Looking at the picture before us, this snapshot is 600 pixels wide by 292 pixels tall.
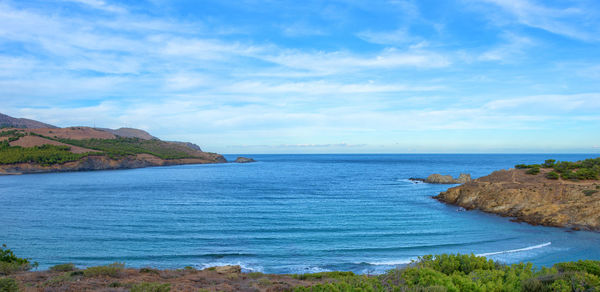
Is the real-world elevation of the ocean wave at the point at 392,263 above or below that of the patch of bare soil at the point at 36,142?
below

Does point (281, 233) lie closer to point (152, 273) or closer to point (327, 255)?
point (327, 255)

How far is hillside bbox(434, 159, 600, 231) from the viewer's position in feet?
105

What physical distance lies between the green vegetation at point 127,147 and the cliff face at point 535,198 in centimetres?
12727

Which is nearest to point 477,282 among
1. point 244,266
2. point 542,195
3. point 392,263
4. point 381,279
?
point 381,279

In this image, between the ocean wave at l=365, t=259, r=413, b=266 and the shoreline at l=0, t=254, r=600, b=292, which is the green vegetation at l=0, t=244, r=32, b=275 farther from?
the ocean wave at l=365, t=259, r=413, b=266

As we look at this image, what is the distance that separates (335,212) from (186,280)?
1001 inches

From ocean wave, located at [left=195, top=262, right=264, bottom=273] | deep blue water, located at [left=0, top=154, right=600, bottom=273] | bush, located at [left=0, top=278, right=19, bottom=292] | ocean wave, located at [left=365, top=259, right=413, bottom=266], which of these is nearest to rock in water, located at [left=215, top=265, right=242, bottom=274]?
ocean wave, located at [left=195, top=262, right=264, bottom=273]

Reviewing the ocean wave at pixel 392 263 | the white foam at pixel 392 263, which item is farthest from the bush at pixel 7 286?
the white foam at pixel 392 263

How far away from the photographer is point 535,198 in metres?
37.0

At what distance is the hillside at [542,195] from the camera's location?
32.0 m

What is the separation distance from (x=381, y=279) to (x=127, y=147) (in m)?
172

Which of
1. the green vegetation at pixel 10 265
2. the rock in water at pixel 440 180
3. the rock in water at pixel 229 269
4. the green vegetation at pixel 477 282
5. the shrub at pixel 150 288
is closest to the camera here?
the green vegetation at pixel 477 282

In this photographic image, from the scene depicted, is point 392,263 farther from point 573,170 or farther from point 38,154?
point 38,154

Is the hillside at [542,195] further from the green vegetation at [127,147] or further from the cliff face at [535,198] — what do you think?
the green vegetation at [127,147]
